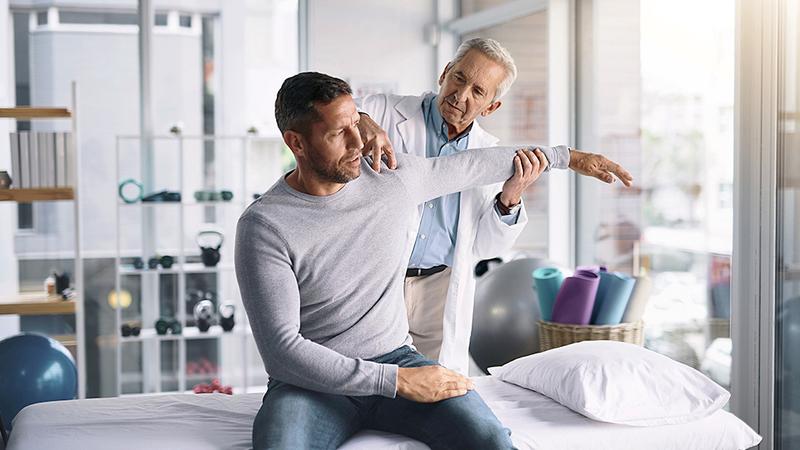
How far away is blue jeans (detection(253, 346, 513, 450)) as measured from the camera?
2.04 meters

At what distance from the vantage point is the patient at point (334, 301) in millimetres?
2090

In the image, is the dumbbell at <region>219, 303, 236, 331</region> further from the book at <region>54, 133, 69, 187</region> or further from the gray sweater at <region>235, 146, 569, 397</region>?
the gray sweater at <region>235, 146, 569, 397</region>

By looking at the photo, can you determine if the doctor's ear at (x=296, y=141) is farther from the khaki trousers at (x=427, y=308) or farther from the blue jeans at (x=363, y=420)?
the khaki trousers at (x=427, y=308)

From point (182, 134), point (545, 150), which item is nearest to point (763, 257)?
point (545, 150)

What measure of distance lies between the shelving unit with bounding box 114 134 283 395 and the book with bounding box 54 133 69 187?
0.79 metres

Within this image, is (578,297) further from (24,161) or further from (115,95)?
(115,95)

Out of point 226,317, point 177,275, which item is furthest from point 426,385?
point 177,275

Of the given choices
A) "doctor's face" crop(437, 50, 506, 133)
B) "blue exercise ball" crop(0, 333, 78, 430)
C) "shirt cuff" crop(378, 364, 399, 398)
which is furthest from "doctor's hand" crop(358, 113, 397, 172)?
"blue exercise ball" crop(0, 333, 78, 430)

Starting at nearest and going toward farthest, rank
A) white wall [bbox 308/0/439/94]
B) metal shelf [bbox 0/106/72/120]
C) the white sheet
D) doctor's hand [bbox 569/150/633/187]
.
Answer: the white sheet → doctor's hand [bbox 569/150/633/187] → metal shelf [bbox 0/106/72/120] → white wall [bbox 308/0/439/94]

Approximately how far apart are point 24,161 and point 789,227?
306 cm

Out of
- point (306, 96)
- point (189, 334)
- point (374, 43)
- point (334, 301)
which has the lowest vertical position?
point (189, 334)

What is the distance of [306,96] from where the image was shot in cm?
216

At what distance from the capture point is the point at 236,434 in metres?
2.23

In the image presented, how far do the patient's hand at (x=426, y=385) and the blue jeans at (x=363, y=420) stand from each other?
2 centimetres
